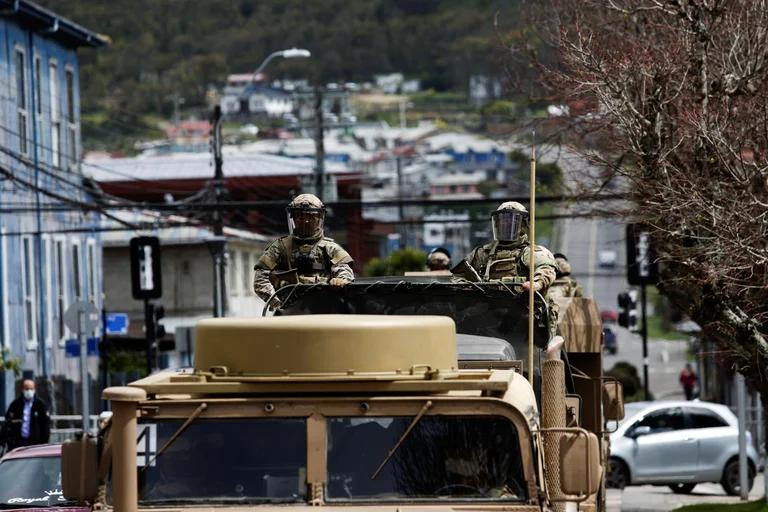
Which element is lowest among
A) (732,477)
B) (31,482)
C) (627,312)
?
(732,477)

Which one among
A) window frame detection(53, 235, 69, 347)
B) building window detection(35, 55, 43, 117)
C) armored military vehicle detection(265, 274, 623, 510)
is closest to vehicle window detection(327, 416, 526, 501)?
armored military vehicle detection(265, 274, 623, 510)

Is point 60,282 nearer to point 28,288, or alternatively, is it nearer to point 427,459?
point 28,288

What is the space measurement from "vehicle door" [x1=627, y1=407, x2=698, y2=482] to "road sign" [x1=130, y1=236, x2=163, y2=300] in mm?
9596

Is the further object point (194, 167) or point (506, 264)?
point (194, 167)

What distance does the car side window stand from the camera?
92.5ft

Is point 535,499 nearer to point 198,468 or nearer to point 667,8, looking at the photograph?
point 198,468

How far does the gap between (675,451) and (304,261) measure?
50.1 feet

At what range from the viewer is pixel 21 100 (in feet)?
125

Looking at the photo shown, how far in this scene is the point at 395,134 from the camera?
6024 inches

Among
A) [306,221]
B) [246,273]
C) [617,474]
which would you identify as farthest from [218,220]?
[246,273]

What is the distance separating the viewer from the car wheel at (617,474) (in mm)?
27938

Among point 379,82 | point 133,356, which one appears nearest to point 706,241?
point 133,356

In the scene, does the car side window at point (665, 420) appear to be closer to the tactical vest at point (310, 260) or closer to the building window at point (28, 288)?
the building window at point (28, 288)

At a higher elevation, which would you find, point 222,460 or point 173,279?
point 173,279
